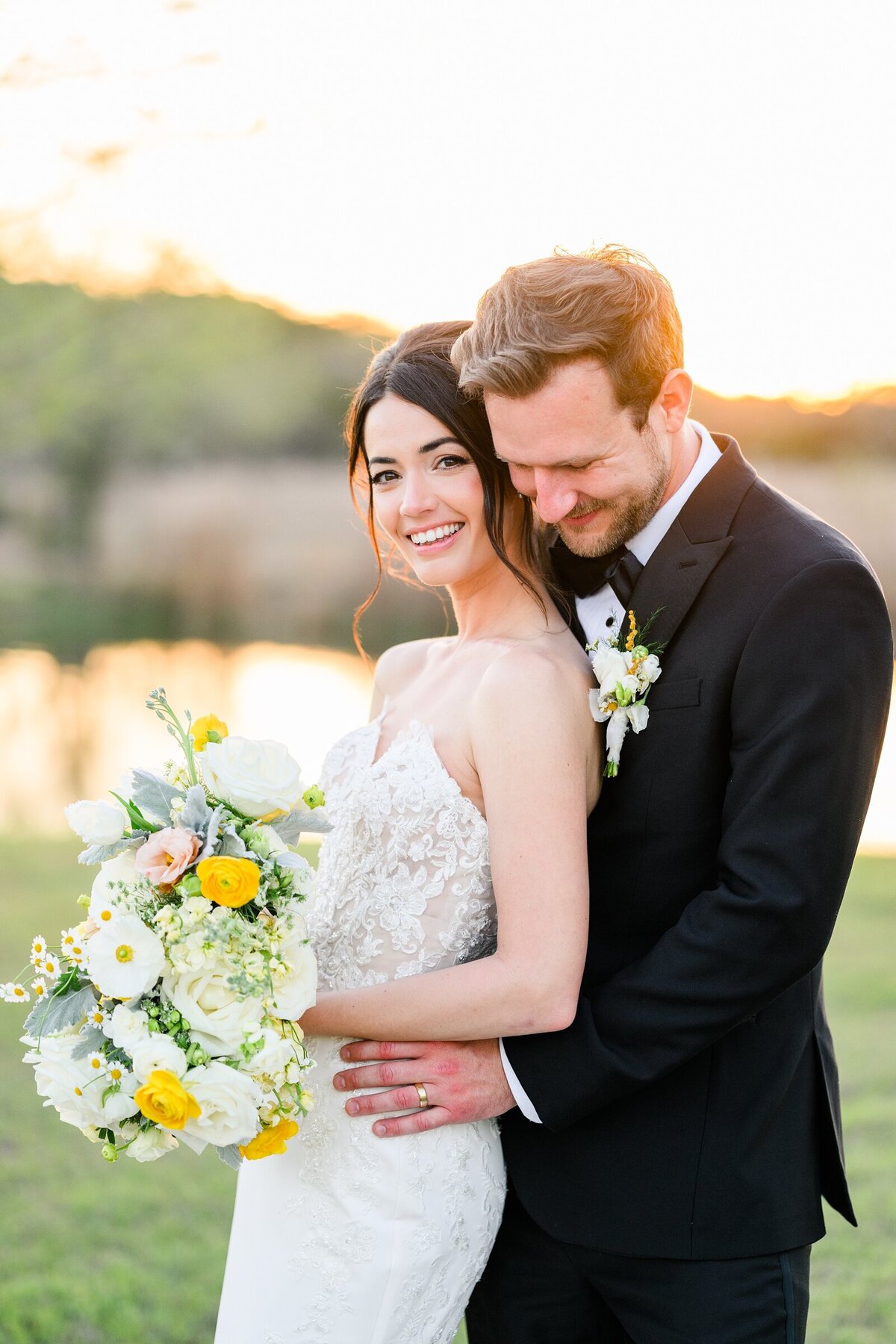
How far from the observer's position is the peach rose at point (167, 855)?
7.02 feet

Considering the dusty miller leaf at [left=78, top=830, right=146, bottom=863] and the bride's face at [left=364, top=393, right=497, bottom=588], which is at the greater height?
the bride's face at [left=364, top=393, right=497, bottom=588]

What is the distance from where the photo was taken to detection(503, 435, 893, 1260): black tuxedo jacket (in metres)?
2.22

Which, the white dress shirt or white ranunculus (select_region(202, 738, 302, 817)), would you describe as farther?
the white dress shirt

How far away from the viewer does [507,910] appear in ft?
7.89

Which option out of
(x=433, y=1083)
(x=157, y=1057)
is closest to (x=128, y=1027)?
(x=157, y=1057)

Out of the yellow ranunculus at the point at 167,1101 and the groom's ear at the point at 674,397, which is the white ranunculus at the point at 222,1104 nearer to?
the yellow ranunculus at the point at 167,1101

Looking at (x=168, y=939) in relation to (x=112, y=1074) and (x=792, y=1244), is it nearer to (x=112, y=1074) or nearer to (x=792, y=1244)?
(x=112, y=1074)

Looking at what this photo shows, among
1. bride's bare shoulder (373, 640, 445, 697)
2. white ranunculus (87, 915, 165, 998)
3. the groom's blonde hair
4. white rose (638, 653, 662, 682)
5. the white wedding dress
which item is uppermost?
the groom's blonde hair

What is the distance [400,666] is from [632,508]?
788 millimetres

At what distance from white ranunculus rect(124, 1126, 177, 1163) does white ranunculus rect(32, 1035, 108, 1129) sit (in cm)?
6

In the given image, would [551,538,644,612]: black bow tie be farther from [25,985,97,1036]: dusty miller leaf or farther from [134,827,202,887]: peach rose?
[25,985,97,1036]: dusty miller leaf

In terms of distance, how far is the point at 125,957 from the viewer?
2123 mm

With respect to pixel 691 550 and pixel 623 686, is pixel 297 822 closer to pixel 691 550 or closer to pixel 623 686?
pixel 623 686

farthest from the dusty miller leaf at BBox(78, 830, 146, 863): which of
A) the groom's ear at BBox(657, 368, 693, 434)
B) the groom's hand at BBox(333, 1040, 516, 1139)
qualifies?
the groom's ear at BBox(657, 368, 693, 434)
